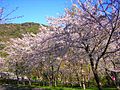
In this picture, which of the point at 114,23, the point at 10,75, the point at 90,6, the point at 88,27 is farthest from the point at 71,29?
the point at 10,75

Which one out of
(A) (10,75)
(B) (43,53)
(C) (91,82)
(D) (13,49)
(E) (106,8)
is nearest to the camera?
(E) (106,8)

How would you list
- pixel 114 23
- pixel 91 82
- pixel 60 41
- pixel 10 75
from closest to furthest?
pixel 114 23 → pixel 60 41 → pixel 91 82 → pixel 10 75

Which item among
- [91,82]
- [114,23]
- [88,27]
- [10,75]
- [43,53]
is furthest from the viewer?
[10,75]

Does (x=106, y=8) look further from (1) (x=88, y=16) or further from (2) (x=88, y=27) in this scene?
(2) (x=88, y=27)

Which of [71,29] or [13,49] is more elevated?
[13,49]

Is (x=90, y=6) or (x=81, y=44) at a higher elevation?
(x=90, y=6)

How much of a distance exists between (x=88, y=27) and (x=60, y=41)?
84.3 inches

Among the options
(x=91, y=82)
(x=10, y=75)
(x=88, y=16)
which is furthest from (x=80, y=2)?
(x=10, y=75)

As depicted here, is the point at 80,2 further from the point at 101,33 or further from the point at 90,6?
the point at 101,33

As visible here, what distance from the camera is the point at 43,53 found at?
57.0ft

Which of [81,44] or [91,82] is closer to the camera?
[81,44]

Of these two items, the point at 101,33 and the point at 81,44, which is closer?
the point at 101,33

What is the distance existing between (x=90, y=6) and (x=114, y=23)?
1.67 meters

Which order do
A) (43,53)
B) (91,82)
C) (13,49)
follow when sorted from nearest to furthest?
(43,53)
(13,49)
(91,82)
